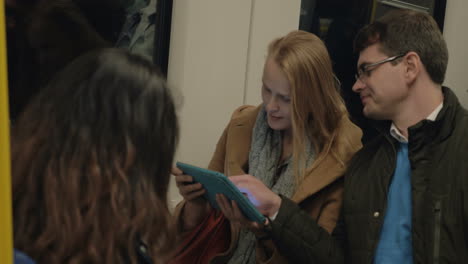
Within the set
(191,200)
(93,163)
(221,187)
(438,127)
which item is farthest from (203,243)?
(93,163)

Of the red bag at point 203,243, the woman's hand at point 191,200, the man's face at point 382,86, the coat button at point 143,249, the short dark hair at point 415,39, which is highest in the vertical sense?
the short dark hair at point 415,39

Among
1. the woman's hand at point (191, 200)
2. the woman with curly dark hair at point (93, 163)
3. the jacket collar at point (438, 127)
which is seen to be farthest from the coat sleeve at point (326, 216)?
the woman with curly dark hair at point (93, 163)

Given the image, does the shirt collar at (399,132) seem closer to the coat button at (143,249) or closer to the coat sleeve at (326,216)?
the coat sleeve at (326,216)

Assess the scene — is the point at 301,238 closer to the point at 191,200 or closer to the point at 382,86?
the point at 191,200

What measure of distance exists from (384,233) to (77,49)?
137cm

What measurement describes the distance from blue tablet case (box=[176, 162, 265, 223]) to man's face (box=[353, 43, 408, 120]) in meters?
0.65

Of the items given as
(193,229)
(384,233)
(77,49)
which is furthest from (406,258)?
(77,49)

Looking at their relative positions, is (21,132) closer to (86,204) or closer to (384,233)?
(86,204)

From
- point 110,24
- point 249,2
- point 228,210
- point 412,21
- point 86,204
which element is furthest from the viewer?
point 249,2

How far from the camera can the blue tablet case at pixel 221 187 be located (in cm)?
183

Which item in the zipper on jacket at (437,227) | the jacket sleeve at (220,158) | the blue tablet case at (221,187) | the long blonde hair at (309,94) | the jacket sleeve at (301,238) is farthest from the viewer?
the jacket sleeve at (220,158)

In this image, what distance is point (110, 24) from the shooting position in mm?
2410

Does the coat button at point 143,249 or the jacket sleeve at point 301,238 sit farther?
the jacket sleeve at point 301,238

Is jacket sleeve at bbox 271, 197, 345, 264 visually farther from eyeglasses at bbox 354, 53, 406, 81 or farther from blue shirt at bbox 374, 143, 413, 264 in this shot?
eyeglasses at bbox 354, 53, 406, 81
